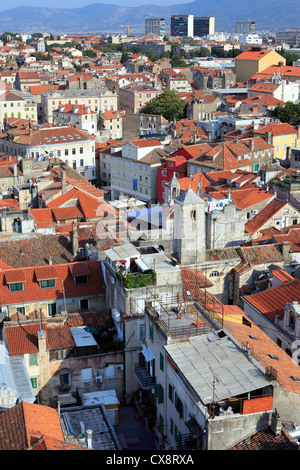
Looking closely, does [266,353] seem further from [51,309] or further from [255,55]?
[255,55]

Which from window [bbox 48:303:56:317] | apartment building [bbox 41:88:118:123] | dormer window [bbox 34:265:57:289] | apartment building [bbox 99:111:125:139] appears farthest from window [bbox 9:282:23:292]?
apartment building [bbox 41:88:118:123]

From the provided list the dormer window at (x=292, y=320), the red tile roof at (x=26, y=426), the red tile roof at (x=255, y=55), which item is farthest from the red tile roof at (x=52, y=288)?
the red tile roof at (x=255, y=55)

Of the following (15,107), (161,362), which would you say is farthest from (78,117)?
(161,362)

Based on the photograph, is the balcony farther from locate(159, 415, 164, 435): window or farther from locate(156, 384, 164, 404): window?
locate(159, 415, 164, 435): window

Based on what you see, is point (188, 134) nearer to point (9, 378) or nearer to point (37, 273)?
point (37, 273)

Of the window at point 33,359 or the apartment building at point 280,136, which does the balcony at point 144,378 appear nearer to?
the window at point 33,359
